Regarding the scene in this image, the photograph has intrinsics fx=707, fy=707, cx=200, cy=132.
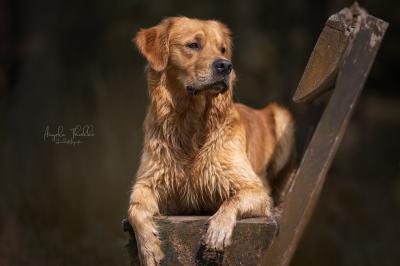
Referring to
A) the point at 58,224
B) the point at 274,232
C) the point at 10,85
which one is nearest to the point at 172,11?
the point at 10,85

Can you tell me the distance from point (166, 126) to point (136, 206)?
27.3 inches

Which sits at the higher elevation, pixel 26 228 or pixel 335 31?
pixel 335 31

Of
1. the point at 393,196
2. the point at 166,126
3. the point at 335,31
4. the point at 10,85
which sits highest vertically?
the point at 335,31

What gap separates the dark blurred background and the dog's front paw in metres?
3.73

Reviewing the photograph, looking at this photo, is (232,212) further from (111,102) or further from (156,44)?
(111,102)

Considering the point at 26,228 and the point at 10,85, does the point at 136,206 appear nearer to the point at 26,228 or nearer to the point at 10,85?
the point at 26,228

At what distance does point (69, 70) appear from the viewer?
9.77 meters

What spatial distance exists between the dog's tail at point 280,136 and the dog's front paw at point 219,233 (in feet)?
7.17

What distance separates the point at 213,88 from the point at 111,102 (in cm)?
525

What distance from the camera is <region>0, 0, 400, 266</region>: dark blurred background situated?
323 inches

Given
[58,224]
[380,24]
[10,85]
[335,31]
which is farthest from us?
[10,85]

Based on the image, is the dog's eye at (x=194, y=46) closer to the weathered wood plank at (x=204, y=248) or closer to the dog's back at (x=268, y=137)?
the dog's back at (x=268, y=137)

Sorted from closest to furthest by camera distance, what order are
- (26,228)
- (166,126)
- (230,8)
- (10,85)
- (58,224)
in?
(166,126), (26,228), (58,224), (10,85), (230,8)

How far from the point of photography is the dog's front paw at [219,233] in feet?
12.6
